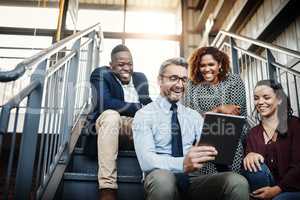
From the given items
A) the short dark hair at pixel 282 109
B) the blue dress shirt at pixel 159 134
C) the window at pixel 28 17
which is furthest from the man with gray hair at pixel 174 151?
the window at pixel 28 17

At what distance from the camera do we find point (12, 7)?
22.7ft

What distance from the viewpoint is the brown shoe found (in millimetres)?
1978

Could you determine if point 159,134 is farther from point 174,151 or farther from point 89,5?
point 89,5

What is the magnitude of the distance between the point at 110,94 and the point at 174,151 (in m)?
1.12

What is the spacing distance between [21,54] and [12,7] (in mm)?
1401

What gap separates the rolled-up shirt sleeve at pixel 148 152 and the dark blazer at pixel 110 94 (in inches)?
31.8

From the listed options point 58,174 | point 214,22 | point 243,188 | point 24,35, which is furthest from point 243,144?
point 24,35

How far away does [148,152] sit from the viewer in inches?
64.1

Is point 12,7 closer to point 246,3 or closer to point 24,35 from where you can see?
point 24,35

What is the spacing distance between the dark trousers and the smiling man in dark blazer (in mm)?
573

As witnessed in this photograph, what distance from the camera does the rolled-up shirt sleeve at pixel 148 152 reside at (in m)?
1.58

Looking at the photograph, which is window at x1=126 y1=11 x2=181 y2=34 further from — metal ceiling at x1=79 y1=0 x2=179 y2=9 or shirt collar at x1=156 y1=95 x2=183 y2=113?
shirt collar at x1=156 y1=95 x2=183 y2=113

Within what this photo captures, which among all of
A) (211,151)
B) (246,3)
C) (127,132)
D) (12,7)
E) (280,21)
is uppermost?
(12,7)

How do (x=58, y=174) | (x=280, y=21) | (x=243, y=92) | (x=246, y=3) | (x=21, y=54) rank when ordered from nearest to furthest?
1. (x=58, y=174)
2. (x=243, y=92)
3. (x=280, y=21)
4. (x=246, y=3)
5. (x=21, y=54)
